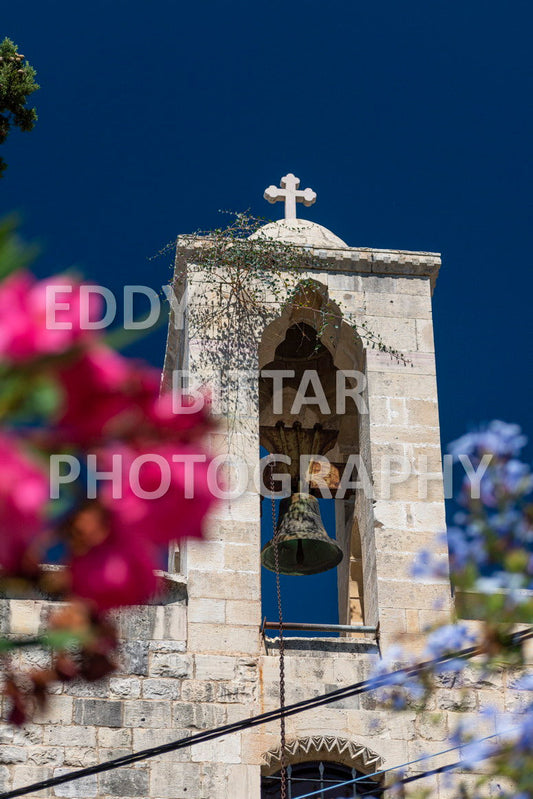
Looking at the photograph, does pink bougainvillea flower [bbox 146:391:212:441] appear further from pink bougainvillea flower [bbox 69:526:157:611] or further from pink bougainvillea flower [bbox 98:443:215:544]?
pink bougainvillea flower [bbox 69:526:157:611]

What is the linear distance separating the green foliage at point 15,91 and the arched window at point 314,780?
12.2ft

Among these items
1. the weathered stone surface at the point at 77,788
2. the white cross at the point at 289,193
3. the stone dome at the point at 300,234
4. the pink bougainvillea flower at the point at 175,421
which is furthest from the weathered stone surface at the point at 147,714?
the pink bougainvillea flower at the point at 175,421

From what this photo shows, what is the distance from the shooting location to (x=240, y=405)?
8.58m

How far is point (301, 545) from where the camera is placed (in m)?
8.88

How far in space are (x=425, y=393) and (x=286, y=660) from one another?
2.24 metres

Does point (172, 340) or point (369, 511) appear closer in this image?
point (369, 511)

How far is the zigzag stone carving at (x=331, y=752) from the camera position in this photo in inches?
285

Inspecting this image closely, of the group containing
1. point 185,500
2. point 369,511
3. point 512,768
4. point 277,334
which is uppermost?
point 277,334

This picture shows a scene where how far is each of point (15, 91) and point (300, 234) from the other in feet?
12.0

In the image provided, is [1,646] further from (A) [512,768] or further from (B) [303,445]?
(B) [303,445]

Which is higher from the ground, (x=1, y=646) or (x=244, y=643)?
(x=244, y=643)

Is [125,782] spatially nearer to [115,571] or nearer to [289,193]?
[289,193]

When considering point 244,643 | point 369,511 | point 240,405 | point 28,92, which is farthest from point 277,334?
point 28,92

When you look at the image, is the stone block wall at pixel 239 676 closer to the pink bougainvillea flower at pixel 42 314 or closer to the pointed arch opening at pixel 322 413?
the pointed arch opening at pixel 322 413
